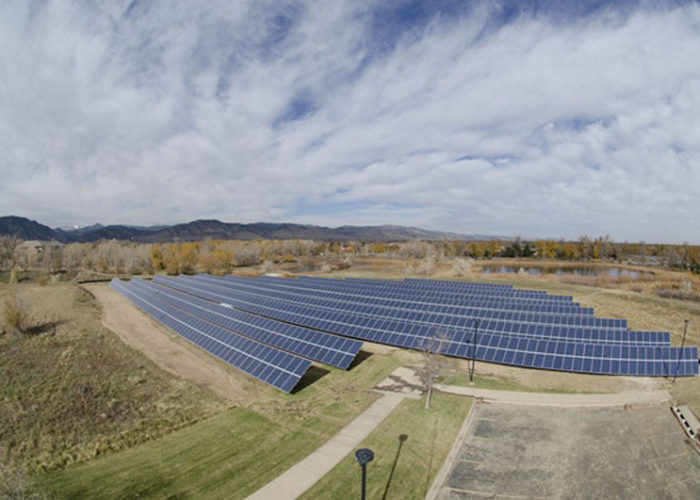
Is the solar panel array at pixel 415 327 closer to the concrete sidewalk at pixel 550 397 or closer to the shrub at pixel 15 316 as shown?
the concrete sidewalk at pixel 550 397

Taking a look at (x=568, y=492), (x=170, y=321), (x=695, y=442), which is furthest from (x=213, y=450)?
(x=170, y=321)

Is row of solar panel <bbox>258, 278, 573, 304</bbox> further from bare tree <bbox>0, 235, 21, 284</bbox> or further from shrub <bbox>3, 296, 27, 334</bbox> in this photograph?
bare tree <bbox>0, 235, 21, 284</bbox>

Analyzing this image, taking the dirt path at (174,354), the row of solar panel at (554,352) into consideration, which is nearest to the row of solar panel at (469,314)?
the row of solar panel at (554,352)

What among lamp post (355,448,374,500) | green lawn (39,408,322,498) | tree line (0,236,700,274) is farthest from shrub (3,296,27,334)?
tree line (0,236,700,274)

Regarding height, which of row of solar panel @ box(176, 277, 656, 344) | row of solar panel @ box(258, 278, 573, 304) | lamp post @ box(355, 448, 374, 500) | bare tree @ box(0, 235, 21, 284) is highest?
bare tree @ box(0, 235, 21, 284)

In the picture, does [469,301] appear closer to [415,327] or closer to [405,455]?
[415,327]

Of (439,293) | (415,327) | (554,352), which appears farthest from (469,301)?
(554,352)
